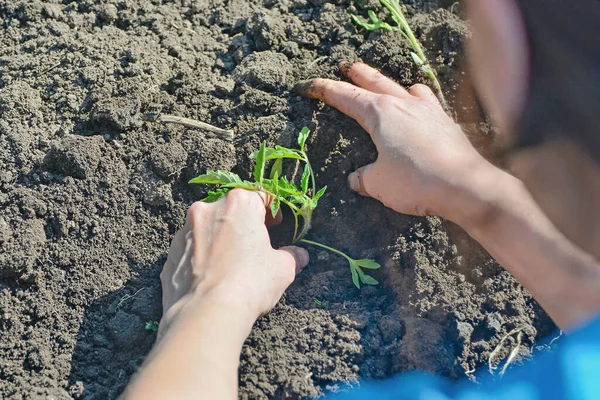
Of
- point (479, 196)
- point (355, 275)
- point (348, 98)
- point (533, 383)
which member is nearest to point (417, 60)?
Result: point (348, 98)

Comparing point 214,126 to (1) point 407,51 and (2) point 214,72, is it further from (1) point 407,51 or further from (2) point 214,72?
(1) point 407,51

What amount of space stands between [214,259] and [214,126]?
2.38 feet

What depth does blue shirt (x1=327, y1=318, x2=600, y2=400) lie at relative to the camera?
Result: 179 centimetres

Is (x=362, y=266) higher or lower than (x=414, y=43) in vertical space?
lower

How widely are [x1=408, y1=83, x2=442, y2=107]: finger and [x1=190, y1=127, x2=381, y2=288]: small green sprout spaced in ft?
1.59

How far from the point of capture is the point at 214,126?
9.01ft

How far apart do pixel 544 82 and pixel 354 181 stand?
3.08ft

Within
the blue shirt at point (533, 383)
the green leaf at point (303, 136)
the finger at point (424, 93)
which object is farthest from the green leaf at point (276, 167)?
the blue shirt at point (533, 383)

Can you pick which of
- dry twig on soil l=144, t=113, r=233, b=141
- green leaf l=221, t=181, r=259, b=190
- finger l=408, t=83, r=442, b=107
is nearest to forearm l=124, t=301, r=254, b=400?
green leaf l=221, t=181, r=259, b=190

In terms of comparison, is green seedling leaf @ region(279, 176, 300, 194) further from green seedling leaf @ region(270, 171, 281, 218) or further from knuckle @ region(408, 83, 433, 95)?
knuckle @ region(408, 83, 433, 95)

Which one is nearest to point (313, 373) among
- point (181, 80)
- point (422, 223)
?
point (422, 223)

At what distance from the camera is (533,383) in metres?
1.97

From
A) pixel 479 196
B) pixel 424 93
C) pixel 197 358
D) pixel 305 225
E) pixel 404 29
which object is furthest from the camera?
pixel 404 29

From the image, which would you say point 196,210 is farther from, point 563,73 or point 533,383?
point 563,73
